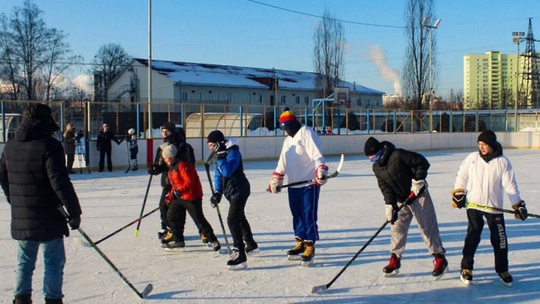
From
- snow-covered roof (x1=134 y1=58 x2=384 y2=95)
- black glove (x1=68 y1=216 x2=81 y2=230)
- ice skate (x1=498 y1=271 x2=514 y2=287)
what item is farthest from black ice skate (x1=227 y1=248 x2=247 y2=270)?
snow-covered roof (x1=134 y1=58 x2=384 y2=95)

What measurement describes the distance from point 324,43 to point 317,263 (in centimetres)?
3665

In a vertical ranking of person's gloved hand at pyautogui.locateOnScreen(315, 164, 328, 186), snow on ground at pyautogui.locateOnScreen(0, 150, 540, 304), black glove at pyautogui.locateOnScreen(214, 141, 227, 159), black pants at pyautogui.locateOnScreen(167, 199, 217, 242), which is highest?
black glove at pyautogui.locateOnScreen(214, 141, 227, 159)

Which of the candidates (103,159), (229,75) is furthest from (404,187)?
(229,75)

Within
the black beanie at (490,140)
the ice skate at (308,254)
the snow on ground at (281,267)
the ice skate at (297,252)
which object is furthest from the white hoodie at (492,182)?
the ice skate at (297,252)

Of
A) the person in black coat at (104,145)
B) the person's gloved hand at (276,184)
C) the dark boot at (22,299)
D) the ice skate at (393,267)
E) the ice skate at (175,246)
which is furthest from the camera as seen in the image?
the person in black coat at (104,145)

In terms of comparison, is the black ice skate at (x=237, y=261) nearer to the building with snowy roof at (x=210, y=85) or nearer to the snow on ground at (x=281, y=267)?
the snow on ground at (x=281, y=267)

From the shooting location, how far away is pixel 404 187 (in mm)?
4973

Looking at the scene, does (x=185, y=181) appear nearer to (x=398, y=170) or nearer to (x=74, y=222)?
(x=74, y=222)

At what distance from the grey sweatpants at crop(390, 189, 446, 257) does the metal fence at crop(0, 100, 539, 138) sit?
1325 cm

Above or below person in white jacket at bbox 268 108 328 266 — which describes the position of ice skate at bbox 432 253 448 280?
below

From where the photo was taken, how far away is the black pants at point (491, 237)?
4.82 metres

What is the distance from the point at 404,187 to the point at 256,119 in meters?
26.8

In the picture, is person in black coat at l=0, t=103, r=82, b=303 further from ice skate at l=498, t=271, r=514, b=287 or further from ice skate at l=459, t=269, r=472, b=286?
ice skate at l=498, t=271, r=514, b=287

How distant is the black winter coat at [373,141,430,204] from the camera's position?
16.0ft
